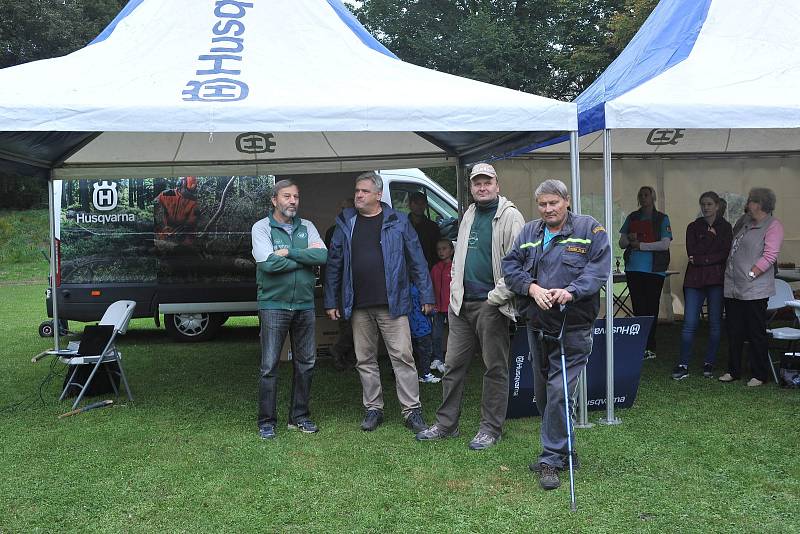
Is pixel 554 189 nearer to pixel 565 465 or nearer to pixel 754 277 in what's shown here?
pixel 565 465

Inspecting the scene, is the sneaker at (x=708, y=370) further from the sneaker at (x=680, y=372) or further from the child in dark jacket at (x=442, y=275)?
the child in dark jacket at (x=442, y=275)

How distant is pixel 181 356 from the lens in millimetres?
8461

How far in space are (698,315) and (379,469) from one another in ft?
11.7

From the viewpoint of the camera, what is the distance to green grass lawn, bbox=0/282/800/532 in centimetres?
365

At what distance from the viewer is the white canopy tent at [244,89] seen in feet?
15.4

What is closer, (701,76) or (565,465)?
(565,465)

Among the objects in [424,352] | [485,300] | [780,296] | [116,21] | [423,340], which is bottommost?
[424,352]

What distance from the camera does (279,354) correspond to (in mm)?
5027

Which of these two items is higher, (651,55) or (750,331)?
(651,55)

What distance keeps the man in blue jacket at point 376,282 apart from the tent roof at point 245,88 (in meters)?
0.60

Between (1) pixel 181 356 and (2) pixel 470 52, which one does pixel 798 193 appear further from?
(2) pixel 470 52

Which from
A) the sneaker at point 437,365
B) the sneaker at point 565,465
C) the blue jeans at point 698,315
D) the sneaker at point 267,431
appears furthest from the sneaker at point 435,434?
the blue jeans at point 698,315

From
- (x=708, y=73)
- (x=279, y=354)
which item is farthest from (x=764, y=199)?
(x=279, y=354)

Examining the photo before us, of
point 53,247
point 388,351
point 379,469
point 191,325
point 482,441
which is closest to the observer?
point 379,469
